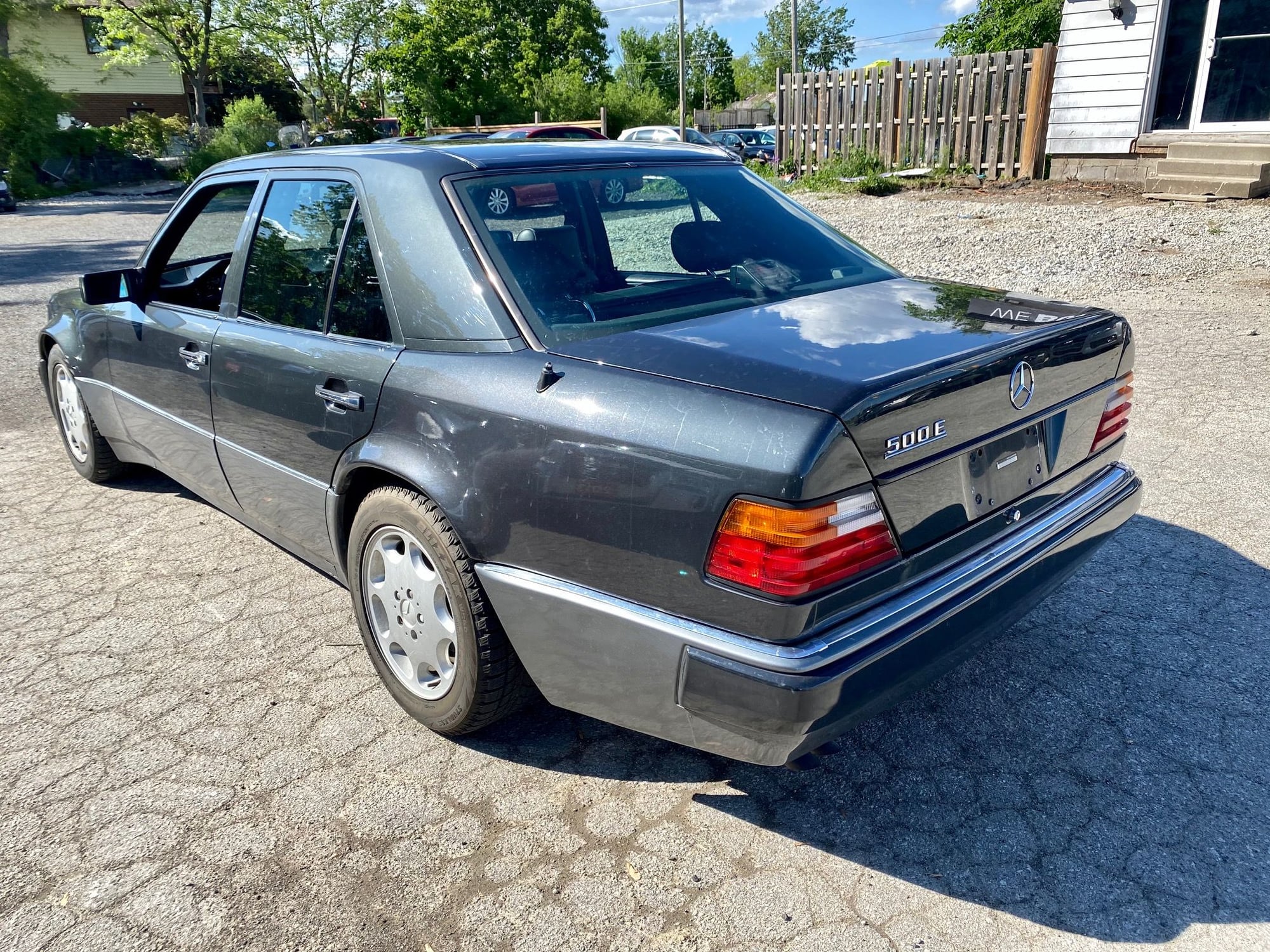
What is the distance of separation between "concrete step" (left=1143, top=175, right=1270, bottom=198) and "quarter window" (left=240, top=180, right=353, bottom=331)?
12.1 m

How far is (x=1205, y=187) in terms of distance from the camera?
38.8ft

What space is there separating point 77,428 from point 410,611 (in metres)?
3.21

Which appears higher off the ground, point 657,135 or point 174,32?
point 174,32

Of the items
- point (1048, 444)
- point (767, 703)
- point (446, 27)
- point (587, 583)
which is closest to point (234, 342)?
point (587, 583)

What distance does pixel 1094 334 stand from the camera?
2697mm

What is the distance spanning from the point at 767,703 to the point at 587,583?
21.1 inches

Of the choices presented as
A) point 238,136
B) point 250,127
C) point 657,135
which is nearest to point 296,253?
point 657,135

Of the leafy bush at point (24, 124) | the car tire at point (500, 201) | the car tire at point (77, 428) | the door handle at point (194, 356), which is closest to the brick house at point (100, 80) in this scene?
the leafy bush at point (24, 124)

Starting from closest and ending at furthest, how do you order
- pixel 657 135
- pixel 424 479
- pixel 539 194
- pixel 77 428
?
pixel 424 479 < pixel 539 194 < pixel 77 428 < pixel 657 135

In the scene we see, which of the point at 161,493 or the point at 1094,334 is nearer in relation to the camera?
the point at 1094,334

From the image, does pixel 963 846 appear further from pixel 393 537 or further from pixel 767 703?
pixel 393 537

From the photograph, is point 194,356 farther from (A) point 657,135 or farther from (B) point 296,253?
(A) point 657,135

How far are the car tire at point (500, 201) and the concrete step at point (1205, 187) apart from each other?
466 inches

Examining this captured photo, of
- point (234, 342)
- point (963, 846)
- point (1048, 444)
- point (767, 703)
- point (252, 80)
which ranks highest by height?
point (252, 80)
